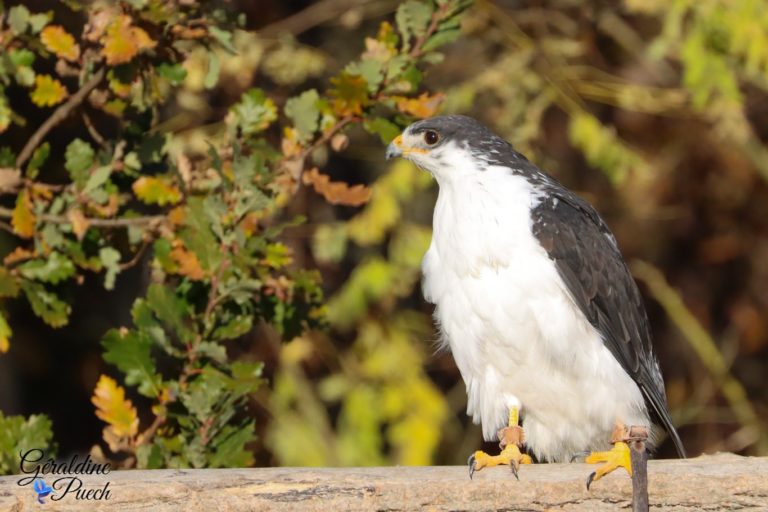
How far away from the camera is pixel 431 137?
4.26 meters

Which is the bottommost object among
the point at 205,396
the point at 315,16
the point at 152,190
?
the point at 315,16

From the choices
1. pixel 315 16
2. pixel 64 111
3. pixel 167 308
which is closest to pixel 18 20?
pixel 64 111

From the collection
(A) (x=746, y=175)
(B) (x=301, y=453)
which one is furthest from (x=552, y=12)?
(B) (x=301, y=453)

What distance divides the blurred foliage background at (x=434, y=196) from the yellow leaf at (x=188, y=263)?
1.97m

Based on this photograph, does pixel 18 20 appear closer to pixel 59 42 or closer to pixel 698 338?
pixel 59 42

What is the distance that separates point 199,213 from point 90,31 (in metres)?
0.72

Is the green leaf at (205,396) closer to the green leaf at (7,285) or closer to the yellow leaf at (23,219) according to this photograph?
the green leaf at (7,285)

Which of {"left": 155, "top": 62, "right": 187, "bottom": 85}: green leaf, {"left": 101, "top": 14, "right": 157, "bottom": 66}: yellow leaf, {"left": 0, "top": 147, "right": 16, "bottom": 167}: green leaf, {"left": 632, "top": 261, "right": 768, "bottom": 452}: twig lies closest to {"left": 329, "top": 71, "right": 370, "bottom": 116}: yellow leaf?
{"left": 155, "top": 62, "right": 187, "bottom": 85}: green leaf

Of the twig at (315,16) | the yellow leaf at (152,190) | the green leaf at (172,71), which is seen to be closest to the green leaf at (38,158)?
the yellow leaf at (152,190)

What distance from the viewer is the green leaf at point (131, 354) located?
3787 millimetres

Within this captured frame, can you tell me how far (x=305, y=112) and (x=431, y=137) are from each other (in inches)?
21.2

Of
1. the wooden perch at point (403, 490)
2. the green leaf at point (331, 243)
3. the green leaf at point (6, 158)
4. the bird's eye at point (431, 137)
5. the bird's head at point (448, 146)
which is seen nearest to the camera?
the wooden perch at point (403, 490)

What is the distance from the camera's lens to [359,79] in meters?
3.87

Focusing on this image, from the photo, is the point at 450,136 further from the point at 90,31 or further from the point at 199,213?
the point at 90,31
